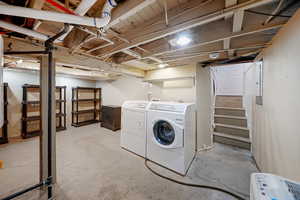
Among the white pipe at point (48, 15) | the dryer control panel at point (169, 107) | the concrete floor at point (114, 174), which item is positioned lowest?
the concrete floor at point (114, 174)

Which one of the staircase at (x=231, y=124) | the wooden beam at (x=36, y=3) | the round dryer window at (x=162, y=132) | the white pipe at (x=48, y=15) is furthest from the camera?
the staircase at (x=231, y=124)

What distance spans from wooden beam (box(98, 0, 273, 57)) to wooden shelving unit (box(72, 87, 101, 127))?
4361mm

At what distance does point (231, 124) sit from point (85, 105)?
18.0ft

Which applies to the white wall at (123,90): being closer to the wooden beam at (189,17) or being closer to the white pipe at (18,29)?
the wooden beam at (189,17)

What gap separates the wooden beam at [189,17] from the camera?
0.95 m

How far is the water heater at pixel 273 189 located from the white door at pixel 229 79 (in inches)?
144

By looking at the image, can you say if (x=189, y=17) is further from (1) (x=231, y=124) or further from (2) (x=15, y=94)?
(2) (x=15, y=94)

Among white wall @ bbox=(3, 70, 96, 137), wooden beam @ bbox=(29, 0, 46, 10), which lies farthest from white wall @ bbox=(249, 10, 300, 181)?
white wall @ bbox=(3, 70, 96, 137)

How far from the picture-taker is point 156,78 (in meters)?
3.35

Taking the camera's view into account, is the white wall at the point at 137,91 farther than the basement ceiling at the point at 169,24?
Yes

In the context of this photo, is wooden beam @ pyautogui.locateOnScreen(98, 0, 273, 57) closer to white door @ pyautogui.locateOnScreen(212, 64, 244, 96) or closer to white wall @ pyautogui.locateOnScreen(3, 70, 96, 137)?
white door @ pyautogui.locateOnScreen(212, 64, 244, 96)

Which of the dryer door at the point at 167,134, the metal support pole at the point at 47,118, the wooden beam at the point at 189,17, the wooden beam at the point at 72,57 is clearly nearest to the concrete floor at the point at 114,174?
the metal support pole at the point at 47,118

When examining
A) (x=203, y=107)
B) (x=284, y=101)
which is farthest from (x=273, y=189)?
(x=203, y=107)

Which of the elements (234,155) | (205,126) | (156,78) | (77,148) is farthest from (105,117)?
(234,155)
